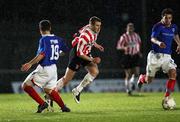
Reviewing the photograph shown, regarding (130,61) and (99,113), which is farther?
(130,61)

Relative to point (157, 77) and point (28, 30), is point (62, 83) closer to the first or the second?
point (28, 30)

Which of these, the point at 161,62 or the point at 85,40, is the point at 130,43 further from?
the point at 85,40

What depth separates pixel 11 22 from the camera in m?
21.0

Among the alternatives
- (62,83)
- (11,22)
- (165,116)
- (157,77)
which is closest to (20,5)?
(11,22)

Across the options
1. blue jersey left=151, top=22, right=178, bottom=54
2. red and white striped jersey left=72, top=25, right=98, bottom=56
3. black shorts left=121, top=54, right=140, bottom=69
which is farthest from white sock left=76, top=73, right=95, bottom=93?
black shorts left=121, top=54, right=140, bottom=69

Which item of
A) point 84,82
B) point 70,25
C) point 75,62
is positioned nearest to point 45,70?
point 84,82

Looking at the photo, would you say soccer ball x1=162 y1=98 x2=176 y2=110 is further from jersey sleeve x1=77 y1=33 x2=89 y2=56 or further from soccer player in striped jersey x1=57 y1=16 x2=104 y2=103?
jersey sleeve x1=77 y1=33 x2=89 y2=56

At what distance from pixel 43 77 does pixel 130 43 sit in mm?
8149

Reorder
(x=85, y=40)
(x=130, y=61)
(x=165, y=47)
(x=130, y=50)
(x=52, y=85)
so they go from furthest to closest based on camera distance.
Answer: (x=130, y=50) < (x=130, y=61) < (x=85, y=40) < (x=165, y=47) < (x=52, y=85)

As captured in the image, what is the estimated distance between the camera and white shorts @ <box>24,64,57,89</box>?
12570mm

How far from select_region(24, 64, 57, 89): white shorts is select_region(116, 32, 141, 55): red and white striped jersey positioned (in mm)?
7857

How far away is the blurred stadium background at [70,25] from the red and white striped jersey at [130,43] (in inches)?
38.7

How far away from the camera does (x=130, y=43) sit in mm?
20406

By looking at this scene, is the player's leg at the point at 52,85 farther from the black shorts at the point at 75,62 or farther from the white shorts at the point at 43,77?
the black shorts at the point at 75,62
